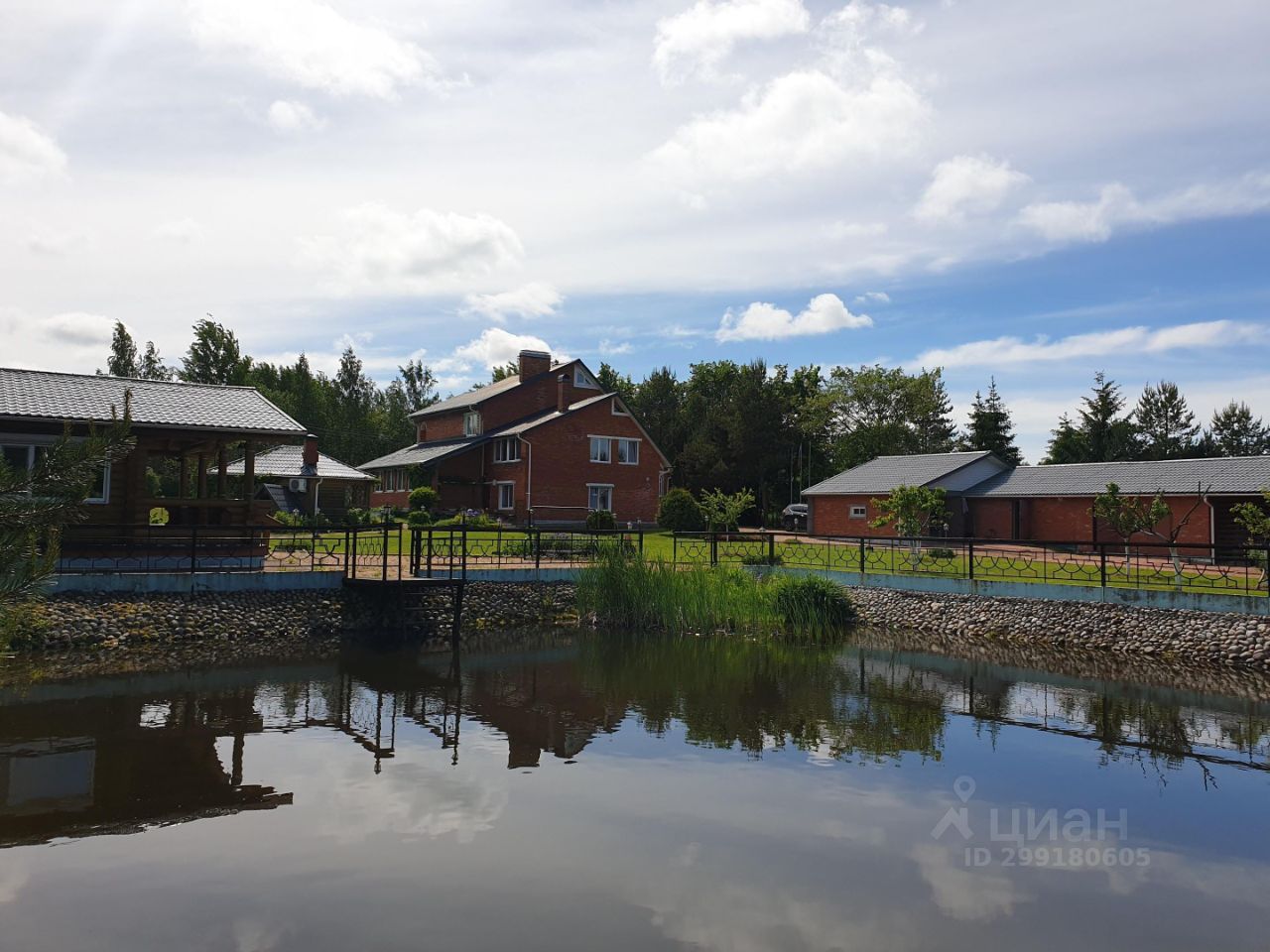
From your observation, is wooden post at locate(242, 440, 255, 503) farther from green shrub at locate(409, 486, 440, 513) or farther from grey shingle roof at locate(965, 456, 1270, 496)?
grey shingle roof at locate(965, 456, 1270, 496)

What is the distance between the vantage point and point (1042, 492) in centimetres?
3444

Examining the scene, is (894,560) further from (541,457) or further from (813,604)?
(541,457)

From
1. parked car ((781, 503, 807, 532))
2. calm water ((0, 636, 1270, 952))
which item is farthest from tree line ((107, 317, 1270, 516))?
calm water ((0, 636, 1270, 952))

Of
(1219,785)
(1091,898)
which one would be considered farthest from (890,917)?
(1219,785)

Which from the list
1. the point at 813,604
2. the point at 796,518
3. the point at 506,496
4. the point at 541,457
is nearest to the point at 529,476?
the point at 541,457

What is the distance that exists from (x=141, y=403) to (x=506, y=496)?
2351 centimetres

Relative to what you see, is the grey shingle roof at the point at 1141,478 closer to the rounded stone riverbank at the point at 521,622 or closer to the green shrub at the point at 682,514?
the green shrub at the point at 682,514

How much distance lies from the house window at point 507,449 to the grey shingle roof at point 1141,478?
67.8 ft

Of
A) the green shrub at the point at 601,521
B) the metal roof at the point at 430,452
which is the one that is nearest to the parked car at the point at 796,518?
the green shrub at the point at 601,521

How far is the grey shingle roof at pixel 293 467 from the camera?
39469 mm

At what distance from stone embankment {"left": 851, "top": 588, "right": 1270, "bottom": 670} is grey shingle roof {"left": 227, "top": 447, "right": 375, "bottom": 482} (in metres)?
25.8

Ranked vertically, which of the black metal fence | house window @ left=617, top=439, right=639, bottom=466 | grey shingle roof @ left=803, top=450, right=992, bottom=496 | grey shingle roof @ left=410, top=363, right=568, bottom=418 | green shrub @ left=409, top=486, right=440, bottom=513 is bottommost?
the black metal fence

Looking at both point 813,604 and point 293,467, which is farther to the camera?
point 293,467

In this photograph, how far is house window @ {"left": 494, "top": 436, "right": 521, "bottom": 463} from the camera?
142 ft
